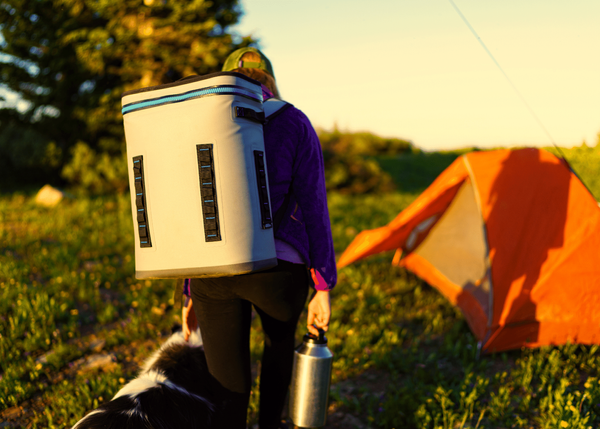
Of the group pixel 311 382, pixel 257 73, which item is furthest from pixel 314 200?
pixel 311 382

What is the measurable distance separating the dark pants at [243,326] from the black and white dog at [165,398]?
107mm

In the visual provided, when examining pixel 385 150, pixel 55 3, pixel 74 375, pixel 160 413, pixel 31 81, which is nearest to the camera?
pixel 160 413

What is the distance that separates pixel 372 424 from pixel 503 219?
2337 mm

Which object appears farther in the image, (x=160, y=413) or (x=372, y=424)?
(x=372, y=424)

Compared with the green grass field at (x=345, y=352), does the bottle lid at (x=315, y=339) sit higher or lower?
higher

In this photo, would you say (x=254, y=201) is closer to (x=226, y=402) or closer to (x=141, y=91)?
(x=141, y=91)

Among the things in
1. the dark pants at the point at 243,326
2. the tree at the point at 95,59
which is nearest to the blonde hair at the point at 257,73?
the dark pants at the point at 243,326

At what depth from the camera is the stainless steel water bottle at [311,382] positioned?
2.12 meters

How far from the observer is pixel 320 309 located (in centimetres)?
191

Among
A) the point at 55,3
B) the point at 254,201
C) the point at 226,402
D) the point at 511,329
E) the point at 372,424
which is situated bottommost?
the point at 372,424

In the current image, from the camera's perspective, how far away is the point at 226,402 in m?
1.88

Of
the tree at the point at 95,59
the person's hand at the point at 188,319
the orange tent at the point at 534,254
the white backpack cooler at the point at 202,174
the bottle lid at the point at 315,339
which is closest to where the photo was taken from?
the white backpack cooler at the point at 202,174

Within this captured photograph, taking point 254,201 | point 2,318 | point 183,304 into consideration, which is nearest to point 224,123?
point 254,201

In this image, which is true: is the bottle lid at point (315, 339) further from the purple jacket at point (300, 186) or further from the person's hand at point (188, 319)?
the person's hand at point (188, 319)
